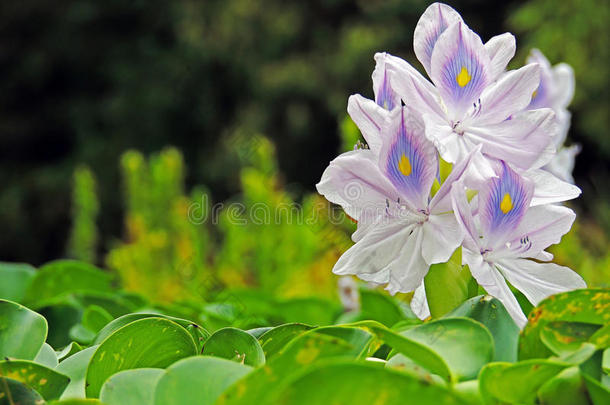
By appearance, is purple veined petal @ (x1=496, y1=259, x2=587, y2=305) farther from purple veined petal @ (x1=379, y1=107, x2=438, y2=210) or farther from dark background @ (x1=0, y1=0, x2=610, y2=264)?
dark background @ (x1=0, y1=0, x2=610, y2=264)

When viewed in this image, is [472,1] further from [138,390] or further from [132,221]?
[138,390]

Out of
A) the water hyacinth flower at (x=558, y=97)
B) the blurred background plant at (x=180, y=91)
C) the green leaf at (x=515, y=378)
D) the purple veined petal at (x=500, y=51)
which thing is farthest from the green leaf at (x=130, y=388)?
the blurred background plant at (x=180, y=91)

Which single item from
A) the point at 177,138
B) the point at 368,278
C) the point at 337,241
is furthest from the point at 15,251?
the point at 368,278

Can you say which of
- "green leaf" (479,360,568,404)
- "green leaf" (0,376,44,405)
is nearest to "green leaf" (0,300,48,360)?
"green leaf" (0,376,44,405)

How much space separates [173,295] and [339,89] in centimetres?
674

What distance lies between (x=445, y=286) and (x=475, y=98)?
0.19 meters

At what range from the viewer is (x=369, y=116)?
2.16ft

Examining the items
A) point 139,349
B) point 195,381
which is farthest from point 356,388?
point 139,349

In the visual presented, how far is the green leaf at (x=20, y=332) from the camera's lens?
597 millimetres

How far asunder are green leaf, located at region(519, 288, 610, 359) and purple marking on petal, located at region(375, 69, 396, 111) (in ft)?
0.87

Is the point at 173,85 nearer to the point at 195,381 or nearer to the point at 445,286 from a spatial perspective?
the point at 445,286

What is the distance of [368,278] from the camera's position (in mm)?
675

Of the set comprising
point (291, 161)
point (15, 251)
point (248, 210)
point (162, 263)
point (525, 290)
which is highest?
point (525, 290)

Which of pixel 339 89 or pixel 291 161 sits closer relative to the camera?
pixel 339 89
